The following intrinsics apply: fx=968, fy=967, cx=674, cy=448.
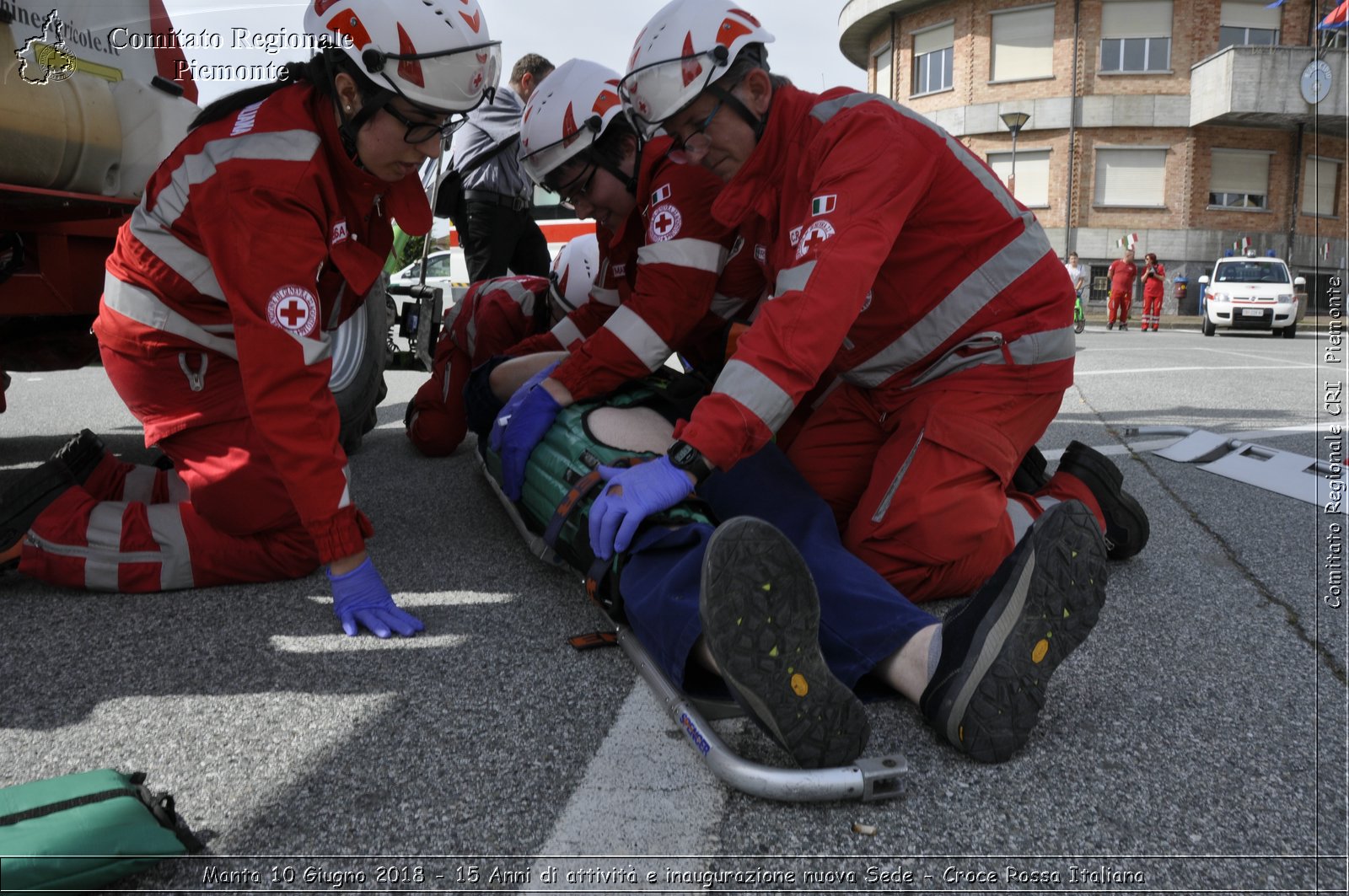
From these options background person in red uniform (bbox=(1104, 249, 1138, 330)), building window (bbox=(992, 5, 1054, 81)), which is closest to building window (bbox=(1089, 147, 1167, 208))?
building window (bbox=(992, 5, 1054, 81))

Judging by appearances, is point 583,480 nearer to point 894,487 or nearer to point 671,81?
point 894,487

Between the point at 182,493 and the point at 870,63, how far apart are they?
97.7 feet

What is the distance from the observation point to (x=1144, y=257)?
24203 mm

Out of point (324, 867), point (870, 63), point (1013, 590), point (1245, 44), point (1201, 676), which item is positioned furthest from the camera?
point (870, 63)

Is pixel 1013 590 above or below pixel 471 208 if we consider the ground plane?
below

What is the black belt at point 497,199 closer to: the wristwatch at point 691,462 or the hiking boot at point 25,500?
the hiking boot at point 25,500

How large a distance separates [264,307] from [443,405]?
73.7 inches

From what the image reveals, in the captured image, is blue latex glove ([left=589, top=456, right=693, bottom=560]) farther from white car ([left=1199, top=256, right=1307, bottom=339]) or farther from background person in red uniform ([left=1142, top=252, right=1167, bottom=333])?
background person in red uniform ([left=1142, top=252, right=1167, bottom=333])

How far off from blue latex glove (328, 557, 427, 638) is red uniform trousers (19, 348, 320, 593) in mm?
371

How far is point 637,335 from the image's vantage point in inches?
105

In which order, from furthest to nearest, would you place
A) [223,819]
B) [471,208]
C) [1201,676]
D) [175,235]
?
[471,208] → [175,235] → [1201,676] → [223,819]

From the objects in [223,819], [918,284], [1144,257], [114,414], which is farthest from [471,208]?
[1144,257]

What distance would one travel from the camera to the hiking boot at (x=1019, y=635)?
4.81 ft

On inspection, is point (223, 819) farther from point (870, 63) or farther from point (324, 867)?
point (870, 63)
